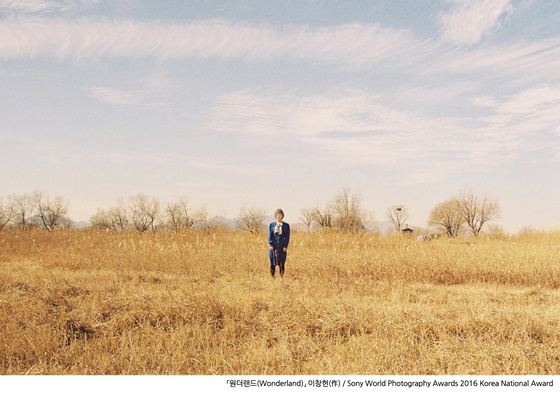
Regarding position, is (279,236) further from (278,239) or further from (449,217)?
(449,217)

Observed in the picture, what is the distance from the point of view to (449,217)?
81938 mm

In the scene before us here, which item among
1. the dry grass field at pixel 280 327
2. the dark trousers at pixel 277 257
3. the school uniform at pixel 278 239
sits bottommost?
the dry grass field at pixel 280 327

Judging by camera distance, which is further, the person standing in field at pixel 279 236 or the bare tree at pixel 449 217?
the bare tree at pixel 449 217

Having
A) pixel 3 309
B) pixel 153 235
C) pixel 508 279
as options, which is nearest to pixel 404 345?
pixel 3 309

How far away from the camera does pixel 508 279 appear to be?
36.0 feet

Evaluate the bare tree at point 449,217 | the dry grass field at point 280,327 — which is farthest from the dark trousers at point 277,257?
the bare tree at point 449,217

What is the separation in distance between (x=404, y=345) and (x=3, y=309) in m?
6.07

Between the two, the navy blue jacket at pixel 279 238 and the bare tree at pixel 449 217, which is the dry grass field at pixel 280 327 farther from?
the bare tree at pixel 449 217

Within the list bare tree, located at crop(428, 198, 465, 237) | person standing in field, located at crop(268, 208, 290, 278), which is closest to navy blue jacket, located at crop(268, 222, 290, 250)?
person standing in field, located at crop(268, 208, 290, 278)

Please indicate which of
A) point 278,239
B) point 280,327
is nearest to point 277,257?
point 278,239

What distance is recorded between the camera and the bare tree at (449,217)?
8012 cm

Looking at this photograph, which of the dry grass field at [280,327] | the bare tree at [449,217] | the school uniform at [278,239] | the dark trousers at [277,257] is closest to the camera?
the dry grass field at [280,327]

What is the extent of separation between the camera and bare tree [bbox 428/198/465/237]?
8012 cm
